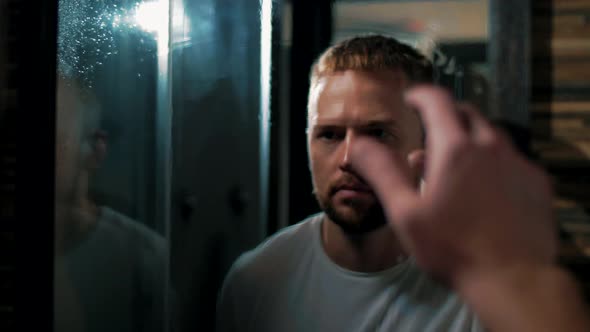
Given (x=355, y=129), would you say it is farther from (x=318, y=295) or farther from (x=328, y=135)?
(x=318, y=295)

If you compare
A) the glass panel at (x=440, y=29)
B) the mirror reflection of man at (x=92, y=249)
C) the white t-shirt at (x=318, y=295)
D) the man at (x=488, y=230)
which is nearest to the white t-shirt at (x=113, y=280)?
the mirror reflection of man at (x=92, y=249)

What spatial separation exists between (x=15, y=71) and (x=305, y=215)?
0.80 meters

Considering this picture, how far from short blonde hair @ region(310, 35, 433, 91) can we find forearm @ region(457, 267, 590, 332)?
76 centimetres

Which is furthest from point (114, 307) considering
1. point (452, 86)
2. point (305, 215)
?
point (452, 86)

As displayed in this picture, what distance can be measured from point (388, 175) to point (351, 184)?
642 mm

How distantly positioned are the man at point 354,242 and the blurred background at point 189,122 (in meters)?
0.16

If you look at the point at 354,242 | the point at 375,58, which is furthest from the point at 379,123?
the point at 354,242

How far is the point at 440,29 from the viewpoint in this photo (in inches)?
60.1

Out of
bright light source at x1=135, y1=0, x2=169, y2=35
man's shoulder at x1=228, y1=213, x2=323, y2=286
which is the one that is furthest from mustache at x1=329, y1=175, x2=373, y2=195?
bright light source at x1=135, y1=0, x2=169, y2=35

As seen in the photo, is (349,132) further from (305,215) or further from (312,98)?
(305,215)

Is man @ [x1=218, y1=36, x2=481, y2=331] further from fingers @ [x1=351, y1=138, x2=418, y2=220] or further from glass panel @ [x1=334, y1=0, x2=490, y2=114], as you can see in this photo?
fingers @ [x1=351, y1=138, x2=418, y2=220]

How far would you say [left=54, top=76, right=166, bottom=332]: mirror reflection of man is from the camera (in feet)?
4.16

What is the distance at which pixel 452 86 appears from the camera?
56.5 inches

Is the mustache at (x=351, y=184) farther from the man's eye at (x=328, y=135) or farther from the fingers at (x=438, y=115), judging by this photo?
the fingers at (x=438, y=115)
